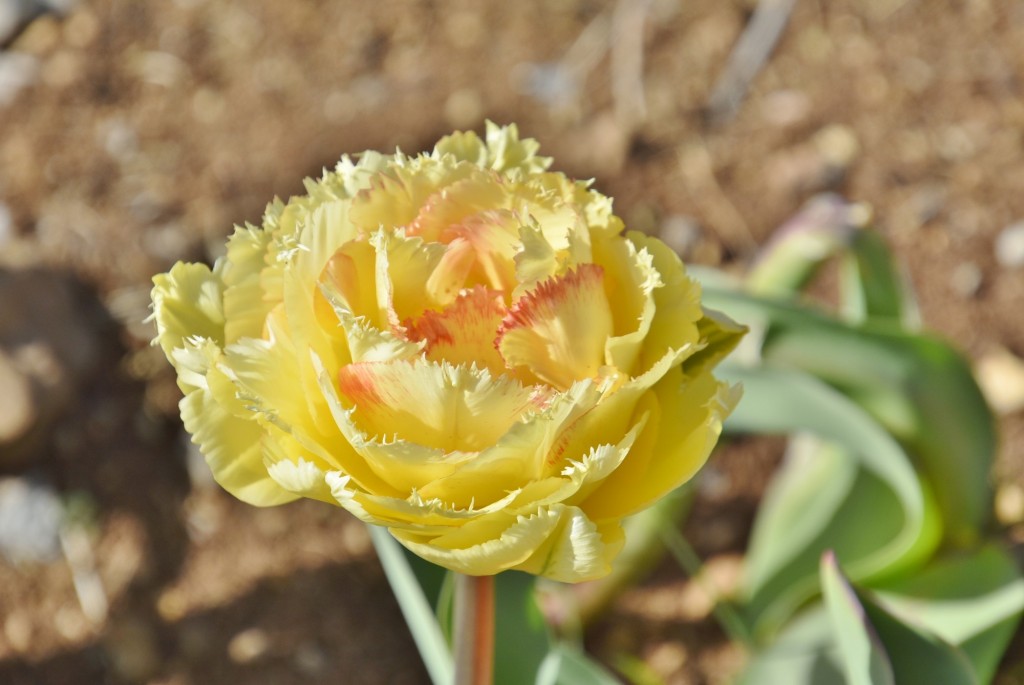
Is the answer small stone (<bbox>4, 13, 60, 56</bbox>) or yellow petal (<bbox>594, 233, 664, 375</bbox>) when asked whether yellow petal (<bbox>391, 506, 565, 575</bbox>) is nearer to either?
yellow petal (<bbox>594, 233, 664, 375</bbox>)

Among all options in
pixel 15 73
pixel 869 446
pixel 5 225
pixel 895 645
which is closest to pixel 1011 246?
pixel 869 446

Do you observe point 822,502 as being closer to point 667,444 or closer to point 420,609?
point 420,609

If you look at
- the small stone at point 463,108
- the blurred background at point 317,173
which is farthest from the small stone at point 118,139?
the small stone at point 463,108

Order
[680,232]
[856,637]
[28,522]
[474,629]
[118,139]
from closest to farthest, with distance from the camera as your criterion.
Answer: [474,629]
[856,637]
[28,522]
[680,232]
[118,139]

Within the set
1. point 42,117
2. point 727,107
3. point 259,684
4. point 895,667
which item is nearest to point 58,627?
point 259,684

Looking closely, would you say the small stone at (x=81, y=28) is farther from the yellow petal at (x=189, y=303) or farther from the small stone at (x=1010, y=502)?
the small stone at (x=1010, y=502)
